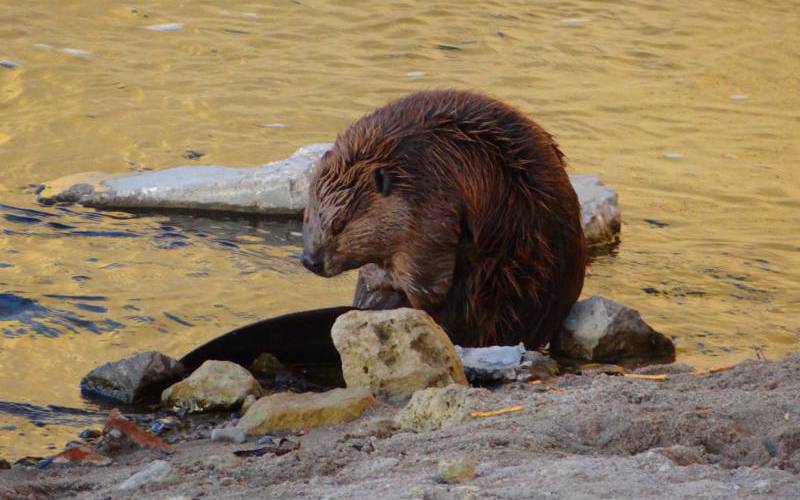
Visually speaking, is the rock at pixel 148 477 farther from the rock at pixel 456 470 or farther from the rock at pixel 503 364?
the rock at pixel 503 364

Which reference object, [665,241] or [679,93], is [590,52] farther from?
[665,241]

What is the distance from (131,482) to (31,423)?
1502mm

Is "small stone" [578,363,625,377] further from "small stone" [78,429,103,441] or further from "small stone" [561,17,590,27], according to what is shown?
"small stone" [561,17,590,27]

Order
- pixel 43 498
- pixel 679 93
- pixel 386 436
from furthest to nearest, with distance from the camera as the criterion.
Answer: pixel 679 93
pixel 386 436
pixel 43 498

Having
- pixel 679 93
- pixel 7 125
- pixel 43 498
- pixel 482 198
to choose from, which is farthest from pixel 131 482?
pixel 679 93

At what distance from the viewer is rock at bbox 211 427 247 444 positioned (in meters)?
5.14

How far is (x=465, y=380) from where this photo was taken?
222 inches

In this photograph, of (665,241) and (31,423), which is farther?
(665,241)

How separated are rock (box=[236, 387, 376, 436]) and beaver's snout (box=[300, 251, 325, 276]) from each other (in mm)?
1001

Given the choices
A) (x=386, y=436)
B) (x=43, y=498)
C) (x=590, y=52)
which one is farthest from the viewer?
(x=590, y=52)

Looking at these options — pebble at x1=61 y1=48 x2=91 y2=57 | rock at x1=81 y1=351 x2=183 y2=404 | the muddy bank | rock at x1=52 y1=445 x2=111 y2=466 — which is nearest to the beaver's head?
rock at x1=81 y1=351 x2=183 y2=404

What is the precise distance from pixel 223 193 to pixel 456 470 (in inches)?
209

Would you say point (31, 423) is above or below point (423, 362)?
below

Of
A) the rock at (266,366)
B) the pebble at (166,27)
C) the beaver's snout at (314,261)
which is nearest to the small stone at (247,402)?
the rock at (266,366)
